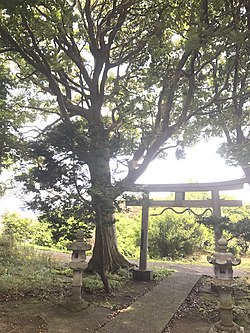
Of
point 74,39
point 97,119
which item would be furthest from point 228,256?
point 74,39

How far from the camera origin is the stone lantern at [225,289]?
383 centimetres

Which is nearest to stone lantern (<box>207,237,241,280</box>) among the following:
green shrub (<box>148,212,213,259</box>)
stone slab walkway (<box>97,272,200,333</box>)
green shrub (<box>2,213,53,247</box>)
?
stone slab walkway (<box>97,272,200,333</box>)

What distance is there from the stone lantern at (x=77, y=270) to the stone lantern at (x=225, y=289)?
2366 mm

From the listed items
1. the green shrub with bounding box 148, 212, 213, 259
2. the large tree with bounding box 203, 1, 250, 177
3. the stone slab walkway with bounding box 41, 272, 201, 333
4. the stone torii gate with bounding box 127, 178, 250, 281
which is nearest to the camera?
the stone slab walkway with bounding box 41, 272, 201, 333

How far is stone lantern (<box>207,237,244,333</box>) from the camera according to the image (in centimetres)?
383

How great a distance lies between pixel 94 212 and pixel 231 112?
5479 millimetres

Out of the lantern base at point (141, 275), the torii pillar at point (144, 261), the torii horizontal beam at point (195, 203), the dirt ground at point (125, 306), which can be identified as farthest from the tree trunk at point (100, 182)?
the lantern base at point (141, 275)

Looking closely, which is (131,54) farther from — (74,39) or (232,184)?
(232,184)

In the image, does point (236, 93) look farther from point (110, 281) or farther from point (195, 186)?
point (110, 281)

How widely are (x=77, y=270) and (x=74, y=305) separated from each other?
601 millimetres

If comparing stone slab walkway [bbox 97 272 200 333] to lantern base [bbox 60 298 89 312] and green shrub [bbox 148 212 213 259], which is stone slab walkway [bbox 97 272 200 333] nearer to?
lantern base [bbox 60 298 89 312]

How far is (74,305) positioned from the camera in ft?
16.0

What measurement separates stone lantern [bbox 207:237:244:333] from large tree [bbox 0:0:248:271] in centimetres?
255

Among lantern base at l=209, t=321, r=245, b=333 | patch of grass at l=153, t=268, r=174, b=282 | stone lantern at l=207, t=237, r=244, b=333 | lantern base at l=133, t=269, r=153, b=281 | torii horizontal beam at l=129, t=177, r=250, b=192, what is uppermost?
torii horizontal beam at l=129, t=177, r=250, b=192
